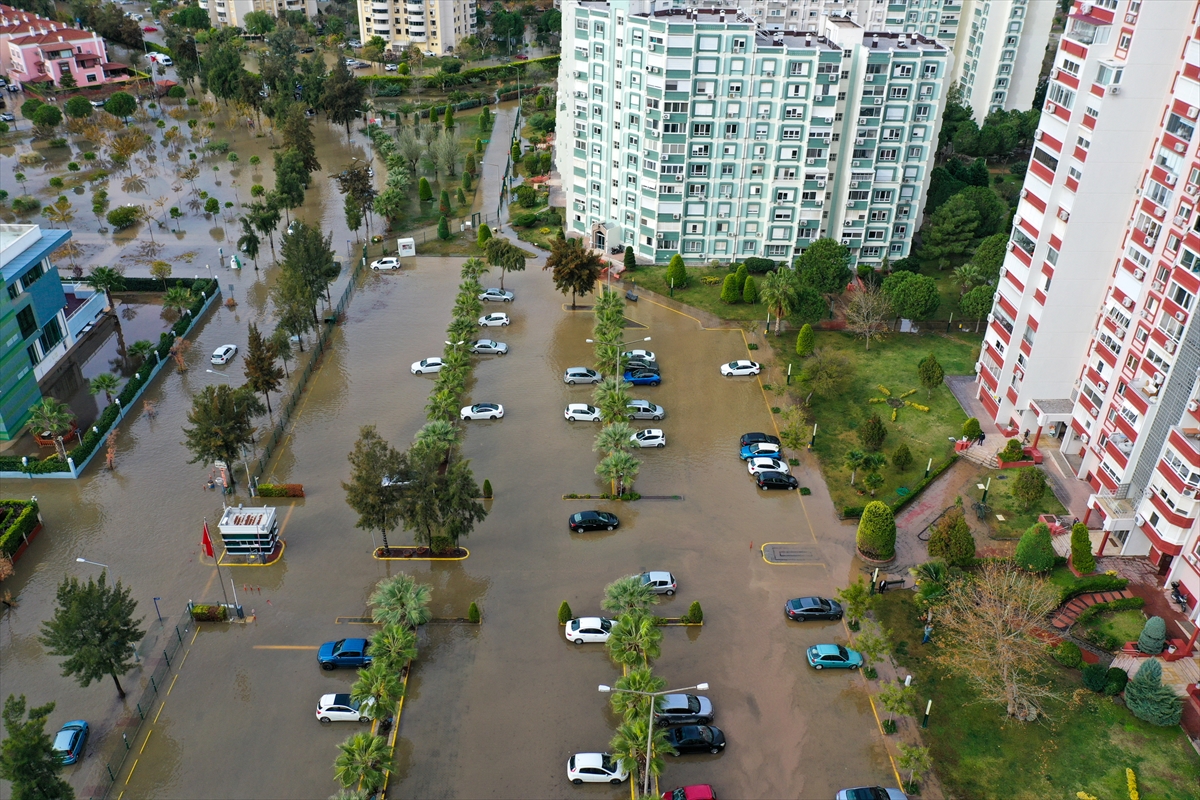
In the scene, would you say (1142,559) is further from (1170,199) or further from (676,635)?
(676,635)

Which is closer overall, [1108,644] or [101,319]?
[1108,644]

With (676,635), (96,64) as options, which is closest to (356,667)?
(676,635)

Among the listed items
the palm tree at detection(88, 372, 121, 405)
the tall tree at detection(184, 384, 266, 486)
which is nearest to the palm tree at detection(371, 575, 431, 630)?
the tall tree at detection(184, 384, 266, 486)

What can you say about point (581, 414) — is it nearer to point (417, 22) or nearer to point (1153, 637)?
point (1153, 637)

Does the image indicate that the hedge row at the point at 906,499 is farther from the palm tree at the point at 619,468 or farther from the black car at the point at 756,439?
the palm tree at the point at 619,468

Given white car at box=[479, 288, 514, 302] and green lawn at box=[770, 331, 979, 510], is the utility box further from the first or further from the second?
green lawn at box=[770, 331, 979, 510]

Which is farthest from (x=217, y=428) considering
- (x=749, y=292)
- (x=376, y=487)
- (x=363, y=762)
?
(x=749, y=292)
